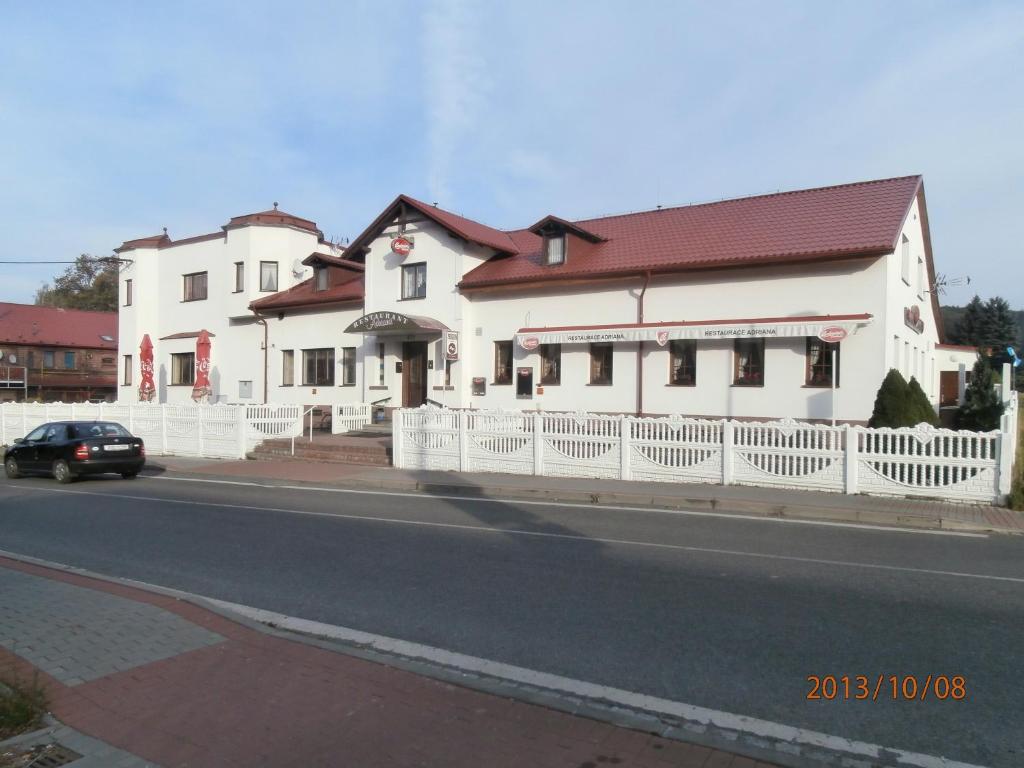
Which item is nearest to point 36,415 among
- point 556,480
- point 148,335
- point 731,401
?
point 148,335

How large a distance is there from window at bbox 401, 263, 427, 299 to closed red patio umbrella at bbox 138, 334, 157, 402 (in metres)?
12.8

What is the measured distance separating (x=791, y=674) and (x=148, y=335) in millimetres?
32072

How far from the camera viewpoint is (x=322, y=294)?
1112 inches

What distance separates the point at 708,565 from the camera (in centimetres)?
809

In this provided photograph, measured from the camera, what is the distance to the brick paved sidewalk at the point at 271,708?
3787mm

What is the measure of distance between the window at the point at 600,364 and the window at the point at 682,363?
1914mm

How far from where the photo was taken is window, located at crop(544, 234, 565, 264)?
74.2ft

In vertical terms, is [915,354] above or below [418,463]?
above

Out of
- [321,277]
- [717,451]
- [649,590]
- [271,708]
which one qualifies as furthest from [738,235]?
[271,708]

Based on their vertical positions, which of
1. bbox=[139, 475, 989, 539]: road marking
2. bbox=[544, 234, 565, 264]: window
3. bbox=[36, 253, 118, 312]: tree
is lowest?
bbox=[139, 475, 989, 539]: road marking

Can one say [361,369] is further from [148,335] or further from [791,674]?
[791,674]

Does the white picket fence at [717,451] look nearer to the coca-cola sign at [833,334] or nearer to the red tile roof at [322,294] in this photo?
the coca-cola sign at [833,334]

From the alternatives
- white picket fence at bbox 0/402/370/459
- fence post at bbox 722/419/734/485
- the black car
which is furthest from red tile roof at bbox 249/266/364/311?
fence post at bbox 722/419/734/485

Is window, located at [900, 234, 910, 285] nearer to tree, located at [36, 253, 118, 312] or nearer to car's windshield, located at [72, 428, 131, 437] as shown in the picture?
car's windshield, located at [72, 428, 131, 437]
